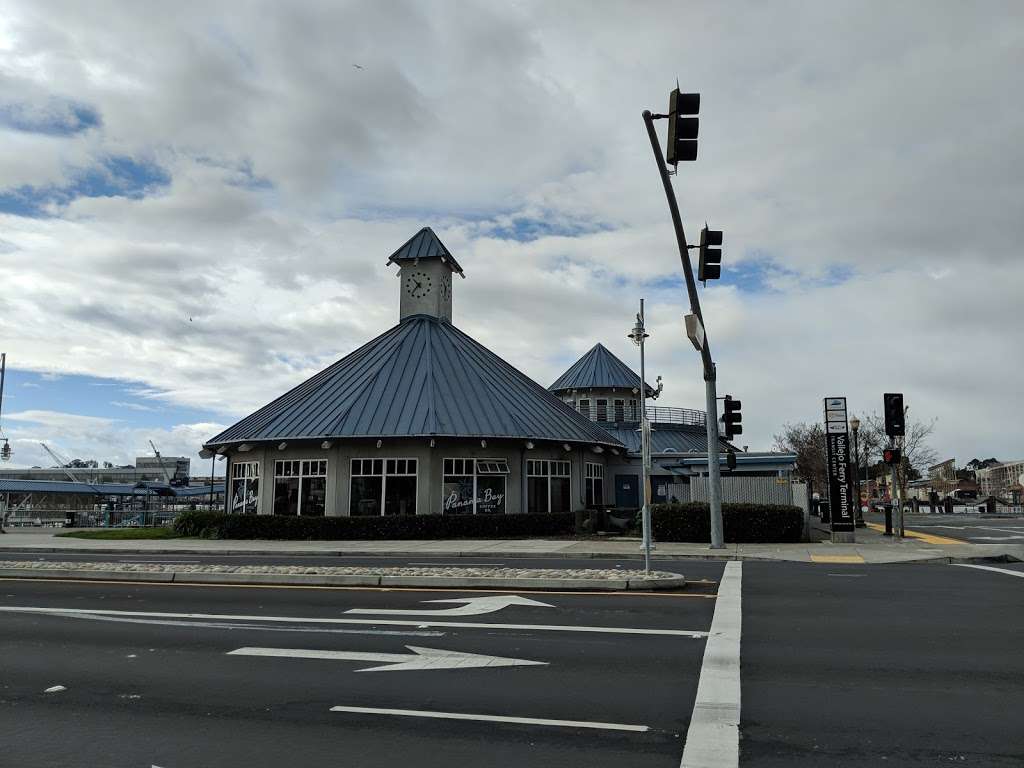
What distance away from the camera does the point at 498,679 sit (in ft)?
24.6

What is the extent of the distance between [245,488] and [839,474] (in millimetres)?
21779

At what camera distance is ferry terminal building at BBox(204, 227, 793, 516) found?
29250 millimetres

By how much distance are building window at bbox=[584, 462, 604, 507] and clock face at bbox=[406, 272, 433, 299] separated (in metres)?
11.2

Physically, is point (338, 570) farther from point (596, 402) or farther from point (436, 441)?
point (596, 402)

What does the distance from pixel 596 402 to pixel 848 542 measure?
26.7 metres

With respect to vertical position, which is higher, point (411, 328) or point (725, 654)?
point (411, 328)

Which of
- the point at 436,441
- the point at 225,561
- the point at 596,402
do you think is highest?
the point at 596,402

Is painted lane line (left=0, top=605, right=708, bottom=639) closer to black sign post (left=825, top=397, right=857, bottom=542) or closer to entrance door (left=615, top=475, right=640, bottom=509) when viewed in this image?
black sign post (left=825, top=397, right=857, bottom=542)

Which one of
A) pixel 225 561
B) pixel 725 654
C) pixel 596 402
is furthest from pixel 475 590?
pixel 596 402

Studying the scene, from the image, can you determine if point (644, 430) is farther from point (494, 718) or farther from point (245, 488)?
point (245, 488)

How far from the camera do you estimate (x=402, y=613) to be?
11078 mm

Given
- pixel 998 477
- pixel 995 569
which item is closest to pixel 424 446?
pixel 995 569

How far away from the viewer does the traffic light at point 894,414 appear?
25.0m

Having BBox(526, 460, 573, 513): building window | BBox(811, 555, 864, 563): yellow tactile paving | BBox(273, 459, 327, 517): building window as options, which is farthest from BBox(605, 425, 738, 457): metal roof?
BBox(811, 555, 864, 563): yellow tactile paving
